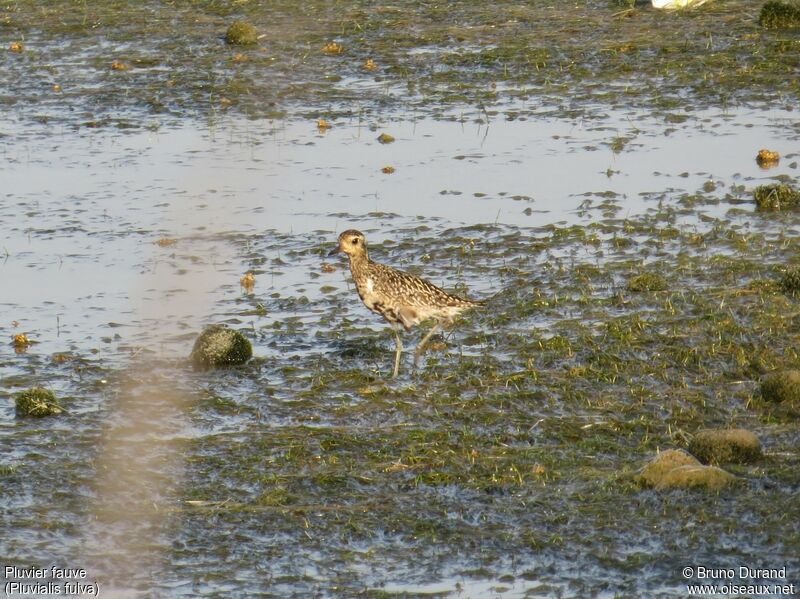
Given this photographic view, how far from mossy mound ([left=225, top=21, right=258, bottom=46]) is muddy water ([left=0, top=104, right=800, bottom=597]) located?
119 inches

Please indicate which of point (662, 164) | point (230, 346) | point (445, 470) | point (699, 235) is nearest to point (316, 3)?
point (662, 164)

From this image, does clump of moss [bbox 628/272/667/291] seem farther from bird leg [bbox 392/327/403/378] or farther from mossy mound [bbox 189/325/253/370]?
mossy mound [bbox 189/325/253/370]

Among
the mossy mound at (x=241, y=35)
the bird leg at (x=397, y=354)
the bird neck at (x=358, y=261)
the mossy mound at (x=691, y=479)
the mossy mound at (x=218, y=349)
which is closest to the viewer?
the mossy mound at (x=691, y=479)

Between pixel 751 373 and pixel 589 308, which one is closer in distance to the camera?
pixel 751 373

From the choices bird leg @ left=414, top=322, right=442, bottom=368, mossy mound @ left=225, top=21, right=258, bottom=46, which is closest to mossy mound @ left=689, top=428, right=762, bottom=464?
bird leg @ left=414, top=322, right=442, bottom=368

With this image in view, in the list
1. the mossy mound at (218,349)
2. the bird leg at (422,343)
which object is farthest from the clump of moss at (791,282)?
the mossy mound at (218,349)

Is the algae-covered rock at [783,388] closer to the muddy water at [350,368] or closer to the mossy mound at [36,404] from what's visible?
the muddy water at [350,368]

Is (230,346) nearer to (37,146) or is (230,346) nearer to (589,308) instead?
(589,308)

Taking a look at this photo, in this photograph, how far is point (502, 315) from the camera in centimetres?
1095

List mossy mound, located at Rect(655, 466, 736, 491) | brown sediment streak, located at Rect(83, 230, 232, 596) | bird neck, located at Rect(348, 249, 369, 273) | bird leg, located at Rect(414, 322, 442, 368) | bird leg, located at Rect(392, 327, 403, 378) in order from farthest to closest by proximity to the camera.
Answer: bird neck, located at Rect(348, 249, 369, 273), bird leg, located at Rect(414, 322, 442, 368), bird leg, located at Rect(392, 327, 403, 378), mossy mound, located at Rect(655, 466, 736, 491), brown sediment streak, located at Rect(83, 230, 232, 596)

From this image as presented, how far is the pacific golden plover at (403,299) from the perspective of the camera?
404 inches

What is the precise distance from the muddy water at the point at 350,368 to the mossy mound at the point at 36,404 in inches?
3.0

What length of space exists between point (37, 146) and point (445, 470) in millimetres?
9180

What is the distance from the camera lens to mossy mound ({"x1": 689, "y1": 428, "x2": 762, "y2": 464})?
808 centimetres
